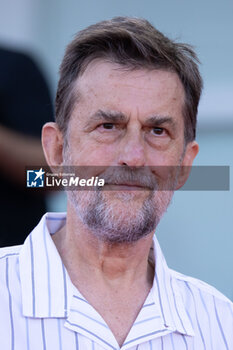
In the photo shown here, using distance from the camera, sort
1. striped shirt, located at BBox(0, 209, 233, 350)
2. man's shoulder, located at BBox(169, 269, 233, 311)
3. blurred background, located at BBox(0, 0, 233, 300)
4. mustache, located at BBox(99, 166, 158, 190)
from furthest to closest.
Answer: blurred background, located at BBox(0, 0, 233, 300), man's shoulder, located at BBox(169, 269, 233, 311), mustache, located at BBox(99, 166, 158, 190), striped shirt, located at BBox(0, 209, 233, 350)

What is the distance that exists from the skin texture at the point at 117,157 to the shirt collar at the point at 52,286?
6 centimetres

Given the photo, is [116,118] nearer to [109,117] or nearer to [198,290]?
[109,117]

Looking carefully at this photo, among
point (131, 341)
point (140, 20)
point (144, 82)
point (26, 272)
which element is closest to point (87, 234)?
point (26, 272)

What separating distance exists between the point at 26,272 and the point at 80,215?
0.20m

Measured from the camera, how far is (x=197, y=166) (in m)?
2.40

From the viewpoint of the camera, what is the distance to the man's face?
149cm

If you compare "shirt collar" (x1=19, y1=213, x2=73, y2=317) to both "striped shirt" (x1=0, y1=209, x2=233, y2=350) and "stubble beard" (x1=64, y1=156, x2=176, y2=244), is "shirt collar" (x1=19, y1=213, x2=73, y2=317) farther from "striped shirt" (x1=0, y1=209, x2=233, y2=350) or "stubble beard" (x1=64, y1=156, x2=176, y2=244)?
"stubble beard" (x1=64, y1=156, x2=176, y2=244)

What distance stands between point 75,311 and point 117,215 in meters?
0.26

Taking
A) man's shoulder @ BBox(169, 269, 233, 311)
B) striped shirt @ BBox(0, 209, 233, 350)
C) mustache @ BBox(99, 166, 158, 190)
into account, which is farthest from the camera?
man's shoulder @ BBox(169, 269, 233, 311)

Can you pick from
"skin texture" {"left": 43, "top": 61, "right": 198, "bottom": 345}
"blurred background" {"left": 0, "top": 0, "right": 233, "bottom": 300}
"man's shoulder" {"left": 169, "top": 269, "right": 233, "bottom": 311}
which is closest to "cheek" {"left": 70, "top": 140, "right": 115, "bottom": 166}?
"skin texture" {"left": 43, "top": 61, "right": 198, "bottom": 345}

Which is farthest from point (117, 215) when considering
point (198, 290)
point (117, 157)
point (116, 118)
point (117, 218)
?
point (198, 290)

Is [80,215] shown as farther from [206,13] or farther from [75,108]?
[206,13]

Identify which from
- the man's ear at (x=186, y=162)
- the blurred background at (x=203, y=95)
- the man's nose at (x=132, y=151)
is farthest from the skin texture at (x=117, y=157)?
the blurred background at (x=203, y=95)

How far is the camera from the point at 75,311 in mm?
1414
